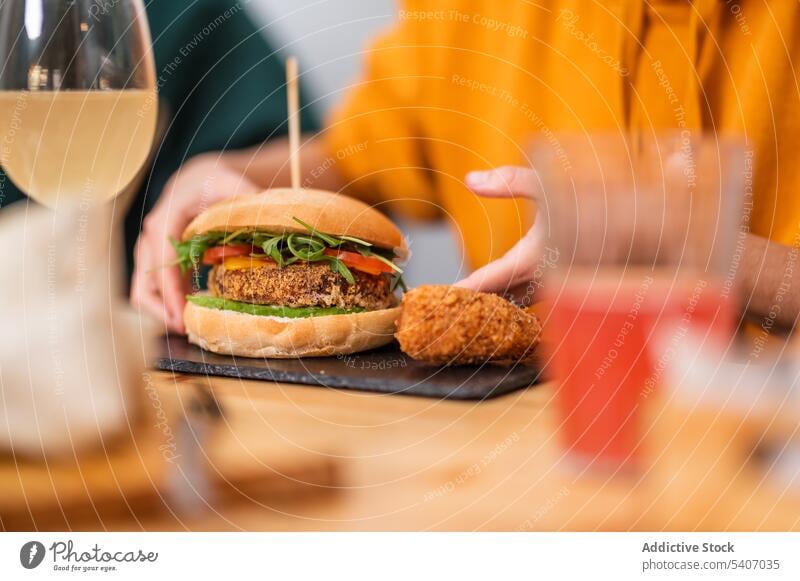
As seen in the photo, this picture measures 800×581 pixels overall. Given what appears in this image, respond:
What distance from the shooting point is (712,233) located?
0.71m

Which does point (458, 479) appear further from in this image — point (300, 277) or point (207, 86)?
point (207, 86)

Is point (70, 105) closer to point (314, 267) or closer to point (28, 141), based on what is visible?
point (28, 141)

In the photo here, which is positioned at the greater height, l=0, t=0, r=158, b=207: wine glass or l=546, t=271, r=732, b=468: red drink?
l=0, t=0, r=158, b=207: wine glass

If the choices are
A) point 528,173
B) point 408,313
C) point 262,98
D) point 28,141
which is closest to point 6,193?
point 28,141

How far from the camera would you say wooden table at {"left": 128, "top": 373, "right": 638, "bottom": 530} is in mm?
746

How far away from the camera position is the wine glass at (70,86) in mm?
751

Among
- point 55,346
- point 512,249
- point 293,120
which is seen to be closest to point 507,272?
point 512,249

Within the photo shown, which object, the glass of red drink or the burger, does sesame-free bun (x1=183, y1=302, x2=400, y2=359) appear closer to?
the burger

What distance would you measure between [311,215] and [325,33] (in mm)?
231

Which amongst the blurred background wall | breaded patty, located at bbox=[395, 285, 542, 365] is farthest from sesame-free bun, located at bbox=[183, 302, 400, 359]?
the blurred background wall

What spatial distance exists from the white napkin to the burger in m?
0.20

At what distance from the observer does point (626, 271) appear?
69 cm

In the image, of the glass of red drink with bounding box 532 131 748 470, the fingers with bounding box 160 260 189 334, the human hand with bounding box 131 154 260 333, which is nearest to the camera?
the glass of red drink with bounding box 532 131 748 470
